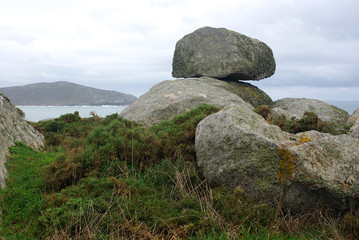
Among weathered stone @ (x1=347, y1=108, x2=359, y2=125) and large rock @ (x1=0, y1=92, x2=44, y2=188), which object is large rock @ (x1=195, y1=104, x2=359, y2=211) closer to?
large rock @ (x1=0, y1=92, x2=44, y2=188)

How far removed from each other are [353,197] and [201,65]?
10377 millimetres

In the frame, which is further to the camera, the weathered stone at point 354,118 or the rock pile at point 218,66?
the rock pile at point 218,66

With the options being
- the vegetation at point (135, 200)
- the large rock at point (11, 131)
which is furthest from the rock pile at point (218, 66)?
the vegetation at point (135, 200)

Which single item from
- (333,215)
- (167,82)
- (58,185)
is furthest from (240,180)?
(167,82)

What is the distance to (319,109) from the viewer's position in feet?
45.9

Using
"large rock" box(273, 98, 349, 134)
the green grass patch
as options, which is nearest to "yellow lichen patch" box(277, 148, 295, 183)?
the green grass patch

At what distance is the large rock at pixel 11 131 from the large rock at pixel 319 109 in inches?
367

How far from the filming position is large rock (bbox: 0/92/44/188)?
24.7 ft

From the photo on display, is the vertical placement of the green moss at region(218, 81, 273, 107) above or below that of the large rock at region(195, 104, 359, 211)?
above

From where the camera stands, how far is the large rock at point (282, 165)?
5.48 meters

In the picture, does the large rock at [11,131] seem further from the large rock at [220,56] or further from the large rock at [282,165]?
the large rock at [220,56]

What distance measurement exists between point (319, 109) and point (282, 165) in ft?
31.8

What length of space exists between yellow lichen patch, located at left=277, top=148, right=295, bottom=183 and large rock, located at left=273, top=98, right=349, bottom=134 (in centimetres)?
681

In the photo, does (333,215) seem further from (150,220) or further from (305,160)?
(150,220)
